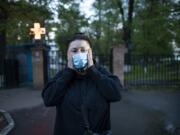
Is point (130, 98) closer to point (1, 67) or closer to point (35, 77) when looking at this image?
point (35, 77)

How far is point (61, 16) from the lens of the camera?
25266 millimetres

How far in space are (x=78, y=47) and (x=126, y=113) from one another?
9.98 m

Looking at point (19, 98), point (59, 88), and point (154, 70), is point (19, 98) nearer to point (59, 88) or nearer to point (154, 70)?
point (154, 70)

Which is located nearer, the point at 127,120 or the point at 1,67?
the point at 127,120

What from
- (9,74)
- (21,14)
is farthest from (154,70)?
(21,14)

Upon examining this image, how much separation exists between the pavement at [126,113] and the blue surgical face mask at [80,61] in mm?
6723

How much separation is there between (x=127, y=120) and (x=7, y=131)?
3.15 m

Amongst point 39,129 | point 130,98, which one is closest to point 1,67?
point 130,98

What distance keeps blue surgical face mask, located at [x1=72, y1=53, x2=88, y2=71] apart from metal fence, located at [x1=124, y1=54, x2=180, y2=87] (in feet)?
63.4

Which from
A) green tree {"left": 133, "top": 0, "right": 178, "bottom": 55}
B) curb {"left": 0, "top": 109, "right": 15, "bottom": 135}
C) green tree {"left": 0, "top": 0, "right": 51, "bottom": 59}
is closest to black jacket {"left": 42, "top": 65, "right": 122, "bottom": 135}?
curb {"left": 0, "top": 109, "right": 15, "bottom": 135}

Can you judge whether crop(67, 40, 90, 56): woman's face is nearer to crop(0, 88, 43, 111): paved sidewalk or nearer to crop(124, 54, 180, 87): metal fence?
crop(0, 88, 43, 111): paved sidewalk

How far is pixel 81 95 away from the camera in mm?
3486

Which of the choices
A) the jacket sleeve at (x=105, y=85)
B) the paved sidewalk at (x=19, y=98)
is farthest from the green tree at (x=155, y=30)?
the jacket sleeve at (x=105, y=85)

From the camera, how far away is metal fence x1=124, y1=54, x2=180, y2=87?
75.2 feet
